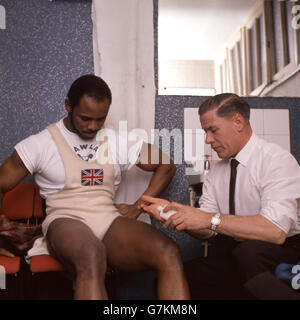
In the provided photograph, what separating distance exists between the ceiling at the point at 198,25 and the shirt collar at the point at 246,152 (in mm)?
2791

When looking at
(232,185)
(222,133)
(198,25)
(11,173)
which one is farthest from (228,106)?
(198,25)

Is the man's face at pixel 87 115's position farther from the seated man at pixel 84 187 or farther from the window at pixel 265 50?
the window at pixel 265 50

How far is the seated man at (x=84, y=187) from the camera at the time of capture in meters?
1.43

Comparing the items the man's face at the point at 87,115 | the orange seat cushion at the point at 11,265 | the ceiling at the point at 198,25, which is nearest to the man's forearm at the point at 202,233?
the man's face at the point at 87,115

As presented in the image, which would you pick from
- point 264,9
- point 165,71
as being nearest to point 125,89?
point 264,9

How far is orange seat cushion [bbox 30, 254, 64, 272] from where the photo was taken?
1.47 meters

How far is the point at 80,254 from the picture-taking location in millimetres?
1300

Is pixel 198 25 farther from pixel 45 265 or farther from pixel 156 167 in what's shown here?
pixel 45 265

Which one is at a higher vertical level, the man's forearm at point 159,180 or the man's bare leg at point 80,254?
the man's forearm at point 159,180

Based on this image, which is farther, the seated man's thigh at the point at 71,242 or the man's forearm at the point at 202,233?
the man's forearm at the point at 202,233

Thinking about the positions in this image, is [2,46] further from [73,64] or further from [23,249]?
[23,249]

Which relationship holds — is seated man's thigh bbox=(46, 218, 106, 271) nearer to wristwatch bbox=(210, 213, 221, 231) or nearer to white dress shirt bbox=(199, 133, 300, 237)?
wristwatch bbox=(210, 213, 221, 231)

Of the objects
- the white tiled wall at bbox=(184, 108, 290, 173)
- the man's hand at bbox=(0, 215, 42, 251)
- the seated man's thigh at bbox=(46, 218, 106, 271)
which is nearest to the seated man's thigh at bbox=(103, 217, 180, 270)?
the seated man's thigh at bbox=(46, 218, 106, 271)

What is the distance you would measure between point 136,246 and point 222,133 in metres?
0.62
